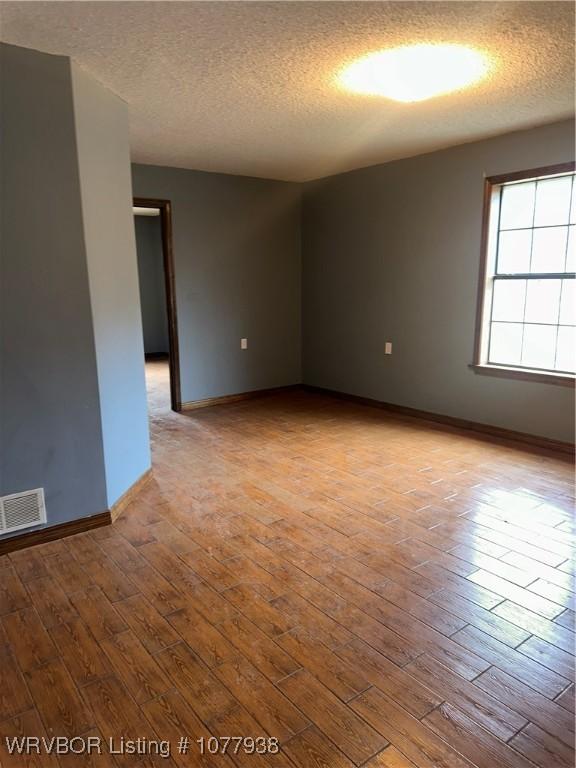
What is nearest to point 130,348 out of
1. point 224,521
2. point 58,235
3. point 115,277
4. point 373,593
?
point 115,277

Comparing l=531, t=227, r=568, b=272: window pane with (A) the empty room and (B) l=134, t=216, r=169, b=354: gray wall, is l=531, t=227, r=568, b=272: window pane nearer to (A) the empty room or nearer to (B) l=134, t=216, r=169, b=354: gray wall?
(A) the empty room

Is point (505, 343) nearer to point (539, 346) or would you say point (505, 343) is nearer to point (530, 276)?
point (539, 346)

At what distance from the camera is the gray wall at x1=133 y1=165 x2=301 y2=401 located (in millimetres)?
4949

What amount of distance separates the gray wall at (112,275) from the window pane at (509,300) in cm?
291

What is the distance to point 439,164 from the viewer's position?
4.34 metres

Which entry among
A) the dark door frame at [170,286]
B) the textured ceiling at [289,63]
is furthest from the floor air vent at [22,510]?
the dark door frame at [170,286]

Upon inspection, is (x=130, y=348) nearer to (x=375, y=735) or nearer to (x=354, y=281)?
(x=375, y=735)

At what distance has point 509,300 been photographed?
13.5 ft

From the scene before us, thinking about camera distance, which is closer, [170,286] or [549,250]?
[549,250]

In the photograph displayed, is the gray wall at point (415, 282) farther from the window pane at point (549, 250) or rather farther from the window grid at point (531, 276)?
the window pane at point (549, 250)

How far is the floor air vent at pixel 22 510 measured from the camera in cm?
250

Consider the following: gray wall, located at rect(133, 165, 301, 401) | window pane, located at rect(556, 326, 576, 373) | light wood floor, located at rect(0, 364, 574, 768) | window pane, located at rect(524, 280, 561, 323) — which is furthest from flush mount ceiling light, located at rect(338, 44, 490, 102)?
gray wall, located at rect(133, 165, 301, 401)

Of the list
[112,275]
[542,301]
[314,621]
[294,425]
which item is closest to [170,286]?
[294,425]

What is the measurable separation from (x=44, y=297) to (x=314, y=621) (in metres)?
1.97
